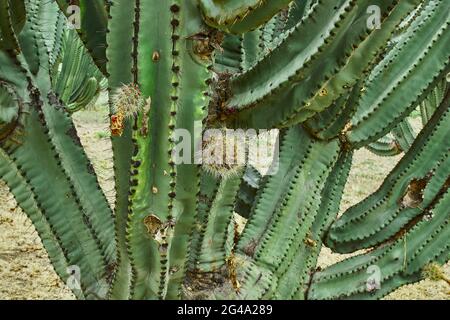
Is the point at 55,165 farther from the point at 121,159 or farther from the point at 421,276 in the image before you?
the point at 421,276

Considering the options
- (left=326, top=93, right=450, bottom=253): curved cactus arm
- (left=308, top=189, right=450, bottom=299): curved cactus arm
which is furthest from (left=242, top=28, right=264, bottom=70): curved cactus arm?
(left=308, top=189, right=450, bottom=299): curved cactus arm

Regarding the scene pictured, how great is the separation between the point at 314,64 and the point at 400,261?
1.49m

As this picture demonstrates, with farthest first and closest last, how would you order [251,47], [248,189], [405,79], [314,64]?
1. [248,189]
2. [405,79]
3. [251,47]
4. [314,64]

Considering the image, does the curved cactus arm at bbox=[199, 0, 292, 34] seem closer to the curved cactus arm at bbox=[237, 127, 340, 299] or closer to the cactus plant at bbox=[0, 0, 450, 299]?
the cactus plant at bbox=[0, 0, 450, 299]

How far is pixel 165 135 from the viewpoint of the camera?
6.37ft

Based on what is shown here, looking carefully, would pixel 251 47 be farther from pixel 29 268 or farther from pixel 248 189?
pixel 29 268

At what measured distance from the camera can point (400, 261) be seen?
3225 millimetres

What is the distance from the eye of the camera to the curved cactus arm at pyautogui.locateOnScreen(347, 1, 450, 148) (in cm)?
300

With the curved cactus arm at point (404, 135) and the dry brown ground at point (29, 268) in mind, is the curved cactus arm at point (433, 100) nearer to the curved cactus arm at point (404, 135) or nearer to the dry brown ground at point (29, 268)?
the curved cactus arm at point (404, 135)

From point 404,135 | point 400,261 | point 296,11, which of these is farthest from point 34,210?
point 404,135

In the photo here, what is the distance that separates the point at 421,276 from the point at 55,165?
1.89 meters

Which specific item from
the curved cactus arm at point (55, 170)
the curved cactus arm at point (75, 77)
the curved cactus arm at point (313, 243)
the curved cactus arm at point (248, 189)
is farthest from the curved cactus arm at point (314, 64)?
the curved cactus arm at point (75, 77)
